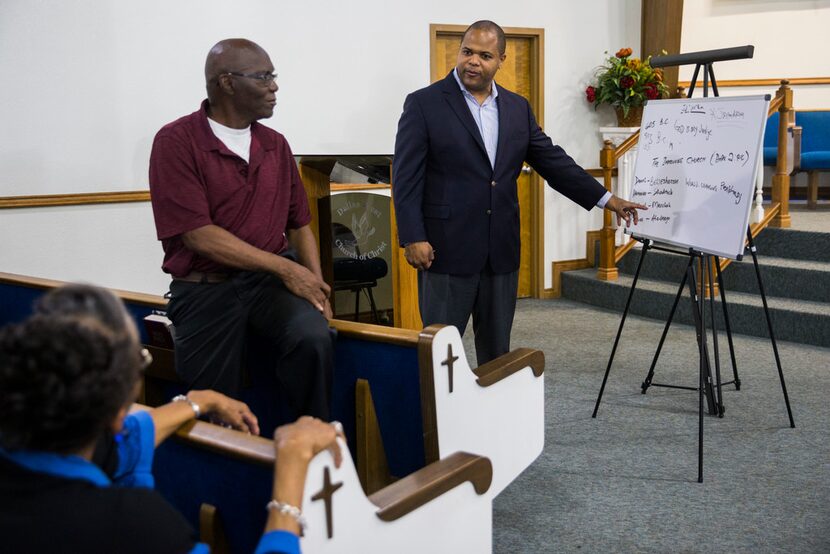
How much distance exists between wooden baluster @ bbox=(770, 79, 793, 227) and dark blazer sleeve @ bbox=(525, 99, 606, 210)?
9.83ft

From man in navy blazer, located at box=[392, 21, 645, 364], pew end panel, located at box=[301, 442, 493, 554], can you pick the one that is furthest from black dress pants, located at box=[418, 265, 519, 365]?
pew end panel, located at box=[301, 442, 493, 554]

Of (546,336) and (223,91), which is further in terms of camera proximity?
(546,336)

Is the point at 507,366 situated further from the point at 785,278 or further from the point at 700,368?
the point at 785,278

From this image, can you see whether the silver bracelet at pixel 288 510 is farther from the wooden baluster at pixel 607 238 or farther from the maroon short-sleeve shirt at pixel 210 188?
the wooden baluster at pixel 607 238

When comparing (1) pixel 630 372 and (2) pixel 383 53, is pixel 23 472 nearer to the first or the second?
(1) pixel 630 372

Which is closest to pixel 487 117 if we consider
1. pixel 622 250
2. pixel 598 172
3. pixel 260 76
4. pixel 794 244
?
pixel 260 76

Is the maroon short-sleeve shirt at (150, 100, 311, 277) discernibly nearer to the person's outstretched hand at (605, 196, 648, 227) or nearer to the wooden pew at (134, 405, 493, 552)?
the wooden pew at (134, 405, 493, 552)

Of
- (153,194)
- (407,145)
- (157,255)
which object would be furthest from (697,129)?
(157,255)

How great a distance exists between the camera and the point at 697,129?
10.3 ft

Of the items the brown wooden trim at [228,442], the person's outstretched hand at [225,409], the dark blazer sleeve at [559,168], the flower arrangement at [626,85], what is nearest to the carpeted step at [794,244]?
the flower arrangement at [626,85]

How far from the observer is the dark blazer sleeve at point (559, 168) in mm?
3186

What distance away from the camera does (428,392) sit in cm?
202

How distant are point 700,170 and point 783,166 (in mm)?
2923

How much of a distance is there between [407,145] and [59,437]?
7.12 ft
